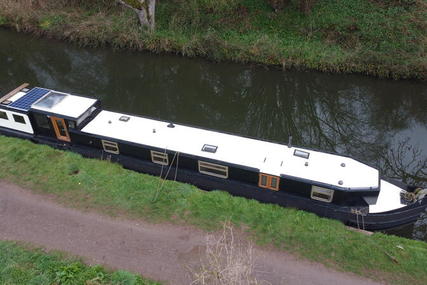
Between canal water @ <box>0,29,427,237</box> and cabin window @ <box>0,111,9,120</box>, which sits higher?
cabin window @ <box>0,111,9,120</box>

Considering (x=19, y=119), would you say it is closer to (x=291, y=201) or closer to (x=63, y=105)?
(x=63, y=105)

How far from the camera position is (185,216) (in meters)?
12.2

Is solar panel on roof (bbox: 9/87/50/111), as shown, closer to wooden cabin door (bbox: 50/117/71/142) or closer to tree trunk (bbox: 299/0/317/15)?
wooden cabin door (bbox: 50/117/71/142)

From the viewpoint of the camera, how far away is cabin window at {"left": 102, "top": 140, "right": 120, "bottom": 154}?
46.0 ft

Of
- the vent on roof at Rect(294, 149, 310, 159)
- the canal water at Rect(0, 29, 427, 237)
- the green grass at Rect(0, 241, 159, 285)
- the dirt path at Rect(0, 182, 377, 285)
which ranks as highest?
the vent on roof at Rect(294, 149, 310, 159)

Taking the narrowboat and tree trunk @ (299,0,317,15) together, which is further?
tree trunk @ (299,0,317,15)

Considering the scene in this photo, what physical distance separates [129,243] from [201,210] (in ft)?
8.11

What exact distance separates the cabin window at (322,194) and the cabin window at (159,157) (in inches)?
202

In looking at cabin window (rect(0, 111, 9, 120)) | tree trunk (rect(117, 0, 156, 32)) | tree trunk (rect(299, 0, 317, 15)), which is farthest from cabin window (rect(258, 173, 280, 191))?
tree trunk (rect(299, 0, 317, 15))

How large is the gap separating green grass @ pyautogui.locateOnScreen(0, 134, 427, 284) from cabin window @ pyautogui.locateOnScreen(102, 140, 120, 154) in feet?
1.69

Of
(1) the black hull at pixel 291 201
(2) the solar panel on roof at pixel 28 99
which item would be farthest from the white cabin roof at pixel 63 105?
(1) the black hull at pixel 291 201

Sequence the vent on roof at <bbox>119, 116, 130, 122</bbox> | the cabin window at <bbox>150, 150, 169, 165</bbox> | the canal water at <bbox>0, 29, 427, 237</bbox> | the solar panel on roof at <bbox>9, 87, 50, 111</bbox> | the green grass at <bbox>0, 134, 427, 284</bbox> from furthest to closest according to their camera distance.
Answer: the canal water at <bbox>0, 29, 427, 237</bbox> → the solar panel on roof at <bbox>9, 87, 50, 111</bbox> → the vent on roof at <bbox>119, 116, 130, 122</bbox> → the cabin window at <bbox>150, 150, 169, 165</bbox> → the green grass at <bbox>0, 134, 427, 284</bbox>

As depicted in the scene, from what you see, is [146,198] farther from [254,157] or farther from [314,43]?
[314,43]

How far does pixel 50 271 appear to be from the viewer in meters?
10.3
